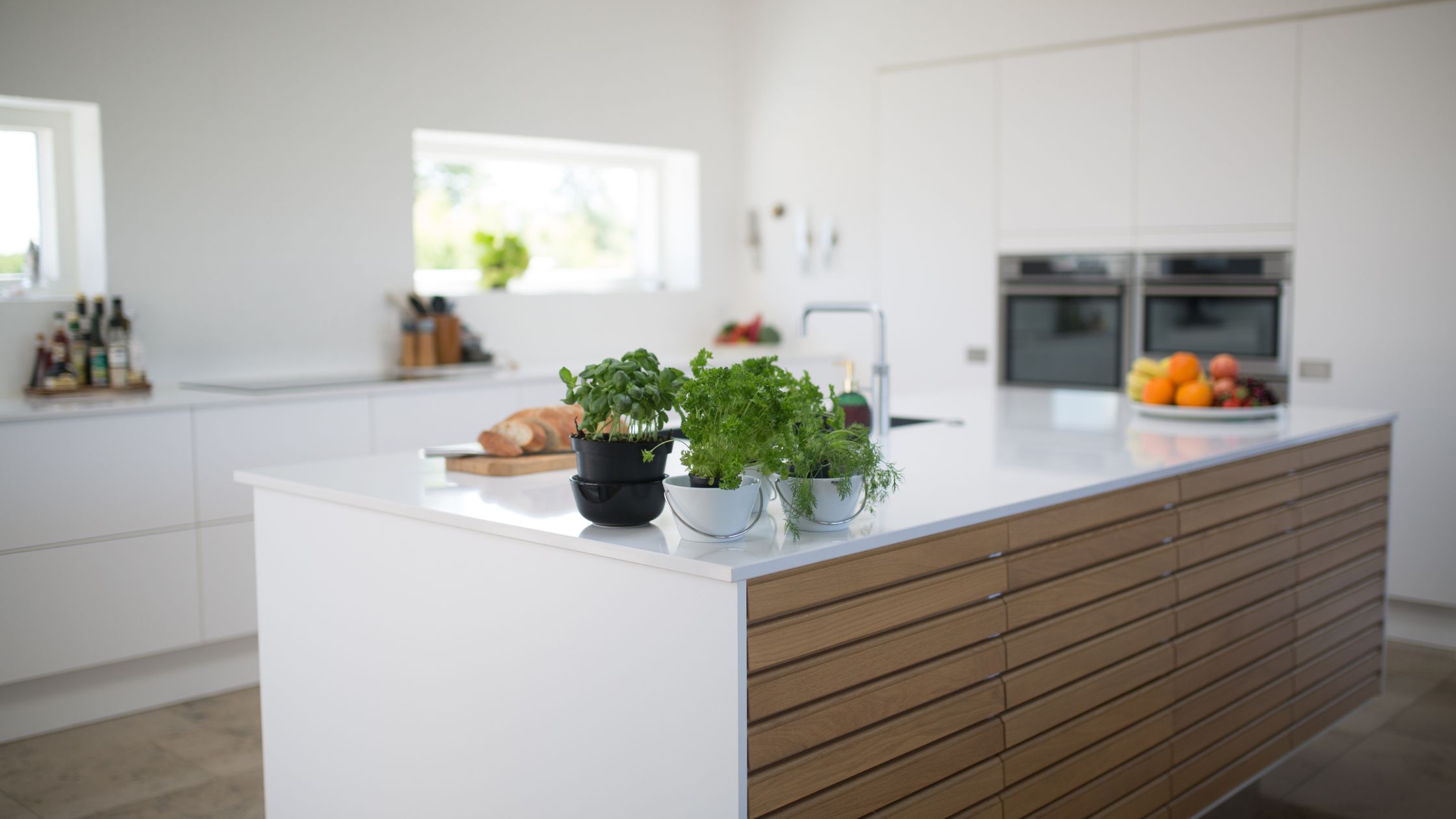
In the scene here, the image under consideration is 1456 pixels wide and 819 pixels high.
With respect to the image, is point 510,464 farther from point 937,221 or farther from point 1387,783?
point 937,221

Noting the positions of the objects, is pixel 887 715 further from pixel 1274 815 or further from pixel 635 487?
pixel 1274 815

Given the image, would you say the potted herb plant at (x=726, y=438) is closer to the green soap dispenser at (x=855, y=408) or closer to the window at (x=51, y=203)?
the green soap dispenser at (x=855, y=408)

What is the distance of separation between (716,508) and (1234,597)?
4.98 feet

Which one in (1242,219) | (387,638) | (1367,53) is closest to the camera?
(387,638)

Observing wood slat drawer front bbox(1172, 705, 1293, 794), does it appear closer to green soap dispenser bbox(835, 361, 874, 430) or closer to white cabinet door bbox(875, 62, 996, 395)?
green soap dispenser bbox(835, 361, 874, 430)

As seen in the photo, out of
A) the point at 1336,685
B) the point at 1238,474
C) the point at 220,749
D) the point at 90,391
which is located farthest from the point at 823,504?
the point at 90,391

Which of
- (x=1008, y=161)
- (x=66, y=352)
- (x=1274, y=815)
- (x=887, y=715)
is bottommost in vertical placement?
(x=1274, y=815)

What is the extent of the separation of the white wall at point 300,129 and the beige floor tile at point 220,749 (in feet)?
4.11

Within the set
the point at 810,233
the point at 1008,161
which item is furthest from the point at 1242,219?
the point at 810,233

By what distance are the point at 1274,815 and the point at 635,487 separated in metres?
1.89

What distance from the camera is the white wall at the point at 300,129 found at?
3.82 m

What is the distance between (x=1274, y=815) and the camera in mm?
2736

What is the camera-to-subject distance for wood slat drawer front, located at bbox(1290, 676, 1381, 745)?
2.91m

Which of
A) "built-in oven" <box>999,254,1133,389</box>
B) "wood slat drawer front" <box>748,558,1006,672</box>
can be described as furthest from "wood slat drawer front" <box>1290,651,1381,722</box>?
"built-in oven" <box>999,254,1133,389</box>
